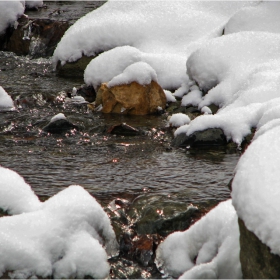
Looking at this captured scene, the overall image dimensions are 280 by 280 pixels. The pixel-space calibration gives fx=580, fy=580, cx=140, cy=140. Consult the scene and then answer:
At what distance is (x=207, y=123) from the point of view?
7711 mm

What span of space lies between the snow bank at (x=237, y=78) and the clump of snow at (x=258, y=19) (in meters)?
0.94

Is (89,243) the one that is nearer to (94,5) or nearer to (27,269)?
(27,269)

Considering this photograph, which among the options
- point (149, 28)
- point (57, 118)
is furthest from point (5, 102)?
point (149, 28)

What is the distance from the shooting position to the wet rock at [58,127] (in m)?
8.05

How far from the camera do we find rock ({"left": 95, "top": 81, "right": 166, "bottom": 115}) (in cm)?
916

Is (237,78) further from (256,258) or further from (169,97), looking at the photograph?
(256,258)

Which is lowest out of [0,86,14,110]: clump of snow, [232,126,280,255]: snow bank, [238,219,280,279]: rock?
[0,86,14,110]: clump of snow

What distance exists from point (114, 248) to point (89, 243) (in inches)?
19.1

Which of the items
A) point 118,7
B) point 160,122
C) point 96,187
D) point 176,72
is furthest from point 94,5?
point 96,187

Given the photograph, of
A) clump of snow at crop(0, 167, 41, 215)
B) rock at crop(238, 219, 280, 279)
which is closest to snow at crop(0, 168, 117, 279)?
clump of snow at crop(0, 167, 41, 215)

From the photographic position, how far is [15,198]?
4.84 metres

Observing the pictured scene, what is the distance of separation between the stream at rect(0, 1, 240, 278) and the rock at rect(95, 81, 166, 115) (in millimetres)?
231

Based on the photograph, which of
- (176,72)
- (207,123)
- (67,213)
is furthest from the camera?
(176,72)

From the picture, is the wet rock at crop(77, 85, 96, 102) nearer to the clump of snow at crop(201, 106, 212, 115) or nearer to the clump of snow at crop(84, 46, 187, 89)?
the clump of snow at crop(84, 46, 187, 89)
